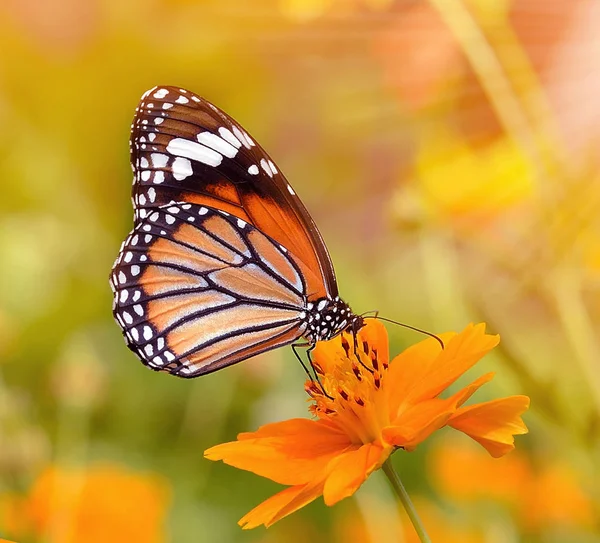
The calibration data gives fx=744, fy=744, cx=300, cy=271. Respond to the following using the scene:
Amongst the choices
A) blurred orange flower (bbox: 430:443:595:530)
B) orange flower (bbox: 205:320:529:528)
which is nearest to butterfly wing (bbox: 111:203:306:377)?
orange flower (bbox: 205:320:529:528)

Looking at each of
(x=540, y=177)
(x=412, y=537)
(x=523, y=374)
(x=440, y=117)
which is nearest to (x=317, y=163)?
(x=440, y=117)

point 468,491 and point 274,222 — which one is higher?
point 274,222

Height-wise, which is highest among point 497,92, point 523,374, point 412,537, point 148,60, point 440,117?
point 148,60

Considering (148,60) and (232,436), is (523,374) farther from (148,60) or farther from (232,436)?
(148,60)

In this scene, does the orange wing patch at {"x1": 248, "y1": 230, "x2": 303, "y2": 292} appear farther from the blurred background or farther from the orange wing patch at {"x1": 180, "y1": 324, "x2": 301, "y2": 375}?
the blurred background

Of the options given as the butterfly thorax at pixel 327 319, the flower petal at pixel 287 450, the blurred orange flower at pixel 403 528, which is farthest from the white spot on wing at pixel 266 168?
the blurred orange flower at pixel 403 528

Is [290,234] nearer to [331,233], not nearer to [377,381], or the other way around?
[377,381]

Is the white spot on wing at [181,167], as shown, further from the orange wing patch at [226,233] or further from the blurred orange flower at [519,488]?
the blurred orange flower at [519,488]
